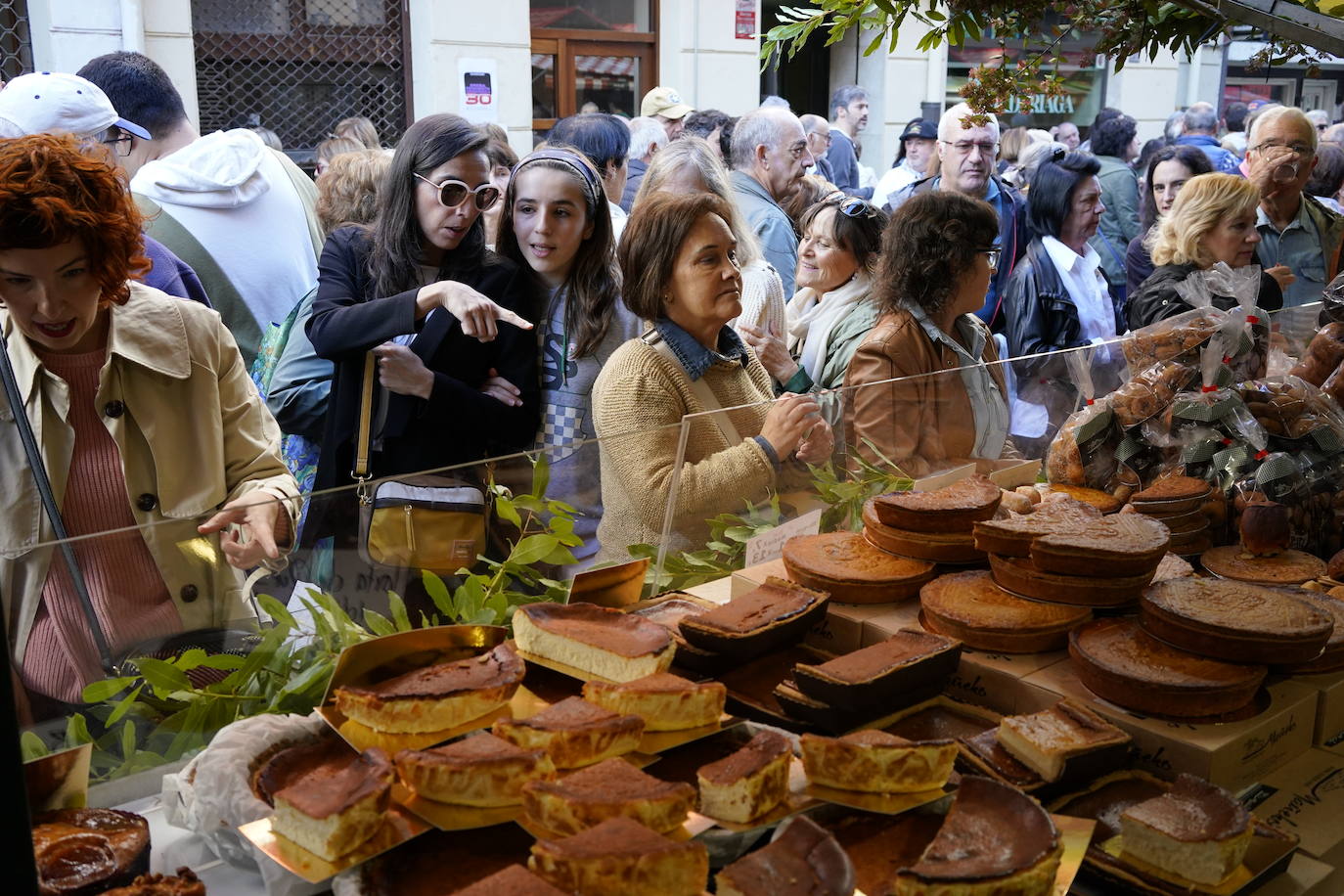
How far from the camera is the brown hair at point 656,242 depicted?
9.74 feet

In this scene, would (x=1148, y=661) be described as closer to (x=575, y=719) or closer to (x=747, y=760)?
(x=747, y=760)

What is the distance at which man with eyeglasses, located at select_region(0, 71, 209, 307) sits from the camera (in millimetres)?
3326

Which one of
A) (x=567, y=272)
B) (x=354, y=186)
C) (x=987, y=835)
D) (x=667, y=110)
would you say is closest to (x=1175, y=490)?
(x=987, y=835)

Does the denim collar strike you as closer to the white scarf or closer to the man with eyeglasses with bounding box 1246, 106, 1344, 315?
the white scarf

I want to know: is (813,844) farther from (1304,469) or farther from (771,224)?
(771,224)

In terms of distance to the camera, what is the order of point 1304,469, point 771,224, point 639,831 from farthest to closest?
point 771,224
point 1304,469
point 639,831

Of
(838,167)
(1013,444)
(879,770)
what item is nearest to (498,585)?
(879,770)

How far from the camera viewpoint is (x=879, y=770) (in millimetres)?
1339

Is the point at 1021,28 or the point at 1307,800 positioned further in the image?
the point at 1021,28

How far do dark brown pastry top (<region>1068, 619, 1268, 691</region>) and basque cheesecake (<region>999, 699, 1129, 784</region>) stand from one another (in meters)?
0.09

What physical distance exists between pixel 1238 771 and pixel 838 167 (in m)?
7.82

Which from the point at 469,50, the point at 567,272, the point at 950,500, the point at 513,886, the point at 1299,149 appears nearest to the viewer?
the point at 513,886

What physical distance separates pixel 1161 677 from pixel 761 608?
0.54 meters

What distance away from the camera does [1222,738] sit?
1491 mm
